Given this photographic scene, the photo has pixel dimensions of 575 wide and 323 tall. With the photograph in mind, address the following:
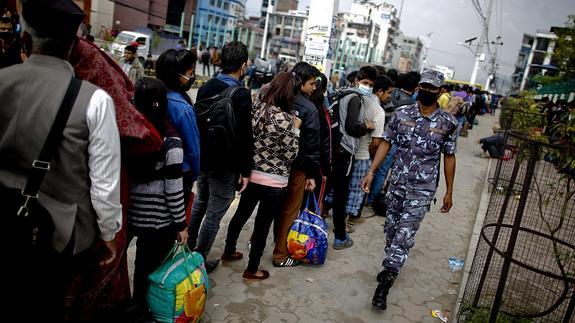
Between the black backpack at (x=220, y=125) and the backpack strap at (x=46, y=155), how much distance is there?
149 cm

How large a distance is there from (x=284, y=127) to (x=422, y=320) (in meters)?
1.97

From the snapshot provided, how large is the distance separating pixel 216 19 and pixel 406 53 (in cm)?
8762

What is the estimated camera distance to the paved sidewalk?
3.31 metres

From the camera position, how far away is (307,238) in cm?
393

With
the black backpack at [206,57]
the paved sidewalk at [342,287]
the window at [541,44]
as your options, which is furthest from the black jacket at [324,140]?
the window at [541,44]

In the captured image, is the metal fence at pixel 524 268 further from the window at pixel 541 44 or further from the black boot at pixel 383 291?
the window at pixel 541 44

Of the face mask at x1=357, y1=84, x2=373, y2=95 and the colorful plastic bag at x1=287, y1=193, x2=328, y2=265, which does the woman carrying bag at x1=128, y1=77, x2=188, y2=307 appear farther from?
the face mask at x1=357, y1=84, x2=373, y2=95

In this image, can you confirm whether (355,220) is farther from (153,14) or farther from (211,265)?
(153,14)

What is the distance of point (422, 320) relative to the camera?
3521mm

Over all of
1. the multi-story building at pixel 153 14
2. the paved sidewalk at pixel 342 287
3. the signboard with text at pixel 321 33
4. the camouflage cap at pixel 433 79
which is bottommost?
the paved sidewalk at pixel 342 287

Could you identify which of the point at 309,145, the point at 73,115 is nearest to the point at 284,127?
the point at 309,145

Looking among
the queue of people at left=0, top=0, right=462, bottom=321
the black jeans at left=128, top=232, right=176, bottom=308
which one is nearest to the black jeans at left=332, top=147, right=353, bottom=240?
the queue of people at left=0, top=0, right=462, bottom=321

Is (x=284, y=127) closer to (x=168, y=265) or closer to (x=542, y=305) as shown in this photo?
(x=168, y=265)

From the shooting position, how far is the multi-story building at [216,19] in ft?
185
